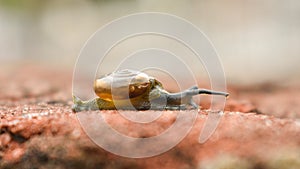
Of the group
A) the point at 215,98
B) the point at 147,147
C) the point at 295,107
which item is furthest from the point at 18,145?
the point at 295,107

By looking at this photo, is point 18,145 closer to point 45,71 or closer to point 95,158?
point 95,158

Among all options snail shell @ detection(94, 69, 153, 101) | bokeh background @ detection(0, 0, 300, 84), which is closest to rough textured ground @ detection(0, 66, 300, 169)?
snail shell @ detection(94, 69, 153, 101)

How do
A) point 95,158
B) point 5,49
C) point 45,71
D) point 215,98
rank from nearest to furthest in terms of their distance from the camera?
1. point 95,158
2. point 215,98
3. point 45,71
4. point 5,49

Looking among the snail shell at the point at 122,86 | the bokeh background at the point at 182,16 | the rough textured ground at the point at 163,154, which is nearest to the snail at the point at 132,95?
the snail shell at the point at 122,86

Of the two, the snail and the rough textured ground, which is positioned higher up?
the snail

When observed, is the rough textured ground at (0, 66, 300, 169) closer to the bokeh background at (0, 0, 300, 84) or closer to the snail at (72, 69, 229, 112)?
the snail at (72, 69, 229, 112)

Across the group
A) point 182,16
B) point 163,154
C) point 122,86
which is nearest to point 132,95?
point 122,86

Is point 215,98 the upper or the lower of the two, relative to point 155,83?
lower

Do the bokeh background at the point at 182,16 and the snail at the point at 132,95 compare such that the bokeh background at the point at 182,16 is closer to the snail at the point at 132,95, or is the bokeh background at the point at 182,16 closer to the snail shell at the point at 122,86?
the snail at the point at 132,95
